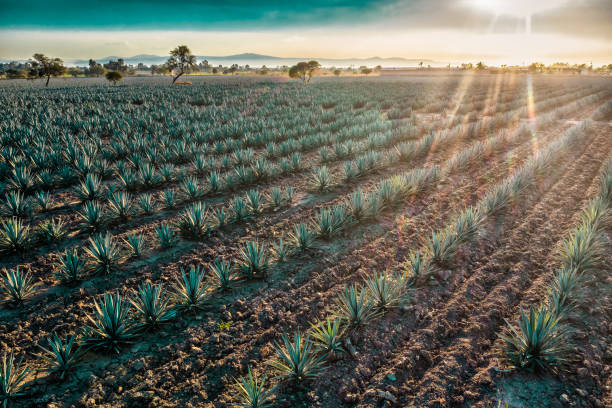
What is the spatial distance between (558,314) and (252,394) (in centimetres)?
301

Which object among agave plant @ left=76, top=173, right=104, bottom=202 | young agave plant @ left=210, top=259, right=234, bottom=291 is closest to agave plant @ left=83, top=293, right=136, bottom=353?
young agave plant @ left=210, top=259, right=234, bottom=291

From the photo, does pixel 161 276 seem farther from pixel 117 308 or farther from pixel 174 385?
pixel 174 385

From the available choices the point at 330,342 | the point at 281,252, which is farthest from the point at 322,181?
the point at 330,342

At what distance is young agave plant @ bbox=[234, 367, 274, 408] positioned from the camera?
90.6 inches

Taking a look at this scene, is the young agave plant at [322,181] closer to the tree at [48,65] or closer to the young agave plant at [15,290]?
the young agave plant at [15,290]

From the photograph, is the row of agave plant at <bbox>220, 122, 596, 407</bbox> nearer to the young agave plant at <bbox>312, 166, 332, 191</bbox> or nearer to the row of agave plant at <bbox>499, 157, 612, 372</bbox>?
the row of agave plant at <bbox>499, 157, 612, 372</bbox>

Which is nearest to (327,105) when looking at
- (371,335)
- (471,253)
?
(471,253)

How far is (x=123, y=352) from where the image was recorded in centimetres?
297

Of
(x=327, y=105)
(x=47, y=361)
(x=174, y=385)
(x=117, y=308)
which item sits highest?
(x=327, y=105)

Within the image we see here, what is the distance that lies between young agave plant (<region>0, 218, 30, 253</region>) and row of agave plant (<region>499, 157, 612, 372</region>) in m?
6.11

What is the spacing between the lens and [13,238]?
14.7 feet

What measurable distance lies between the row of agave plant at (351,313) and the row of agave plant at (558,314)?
3.41 ft

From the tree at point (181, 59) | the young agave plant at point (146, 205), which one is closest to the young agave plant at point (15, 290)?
the young agave plant at point (146, 205)

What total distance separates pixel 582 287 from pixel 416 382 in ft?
8.31
